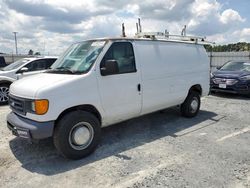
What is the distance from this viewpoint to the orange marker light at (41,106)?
371cm

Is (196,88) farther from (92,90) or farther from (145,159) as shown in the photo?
(92,90)

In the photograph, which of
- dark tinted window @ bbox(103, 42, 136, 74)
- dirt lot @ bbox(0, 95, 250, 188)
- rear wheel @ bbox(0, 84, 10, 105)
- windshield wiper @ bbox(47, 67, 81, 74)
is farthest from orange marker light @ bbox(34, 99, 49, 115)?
rear wheel @ bbox(0, 84, 10, 105)

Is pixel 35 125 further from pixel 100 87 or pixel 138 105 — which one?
pixel 138 105

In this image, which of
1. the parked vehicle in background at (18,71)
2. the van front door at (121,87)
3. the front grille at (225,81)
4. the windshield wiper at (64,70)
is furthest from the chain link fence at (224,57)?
the windshield wiper at (64,70)

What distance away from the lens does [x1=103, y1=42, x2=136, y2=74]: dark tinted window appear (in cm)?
455

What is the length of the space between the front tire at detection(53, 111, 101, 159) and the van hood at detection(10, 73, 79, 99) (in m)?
0.56

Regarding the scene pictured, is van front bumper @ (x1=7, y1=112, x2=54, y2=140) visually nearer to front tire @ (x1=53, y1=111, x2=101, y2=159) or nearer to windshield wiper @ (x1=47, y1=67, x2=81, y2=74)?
front tire @ (x1=53, y1=111, x2=101, y2=159)

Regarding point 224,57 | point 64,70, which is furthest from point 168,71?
point 224,57

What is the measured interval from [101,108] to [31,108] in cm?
118

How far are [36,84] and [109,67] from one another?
48.5 inches

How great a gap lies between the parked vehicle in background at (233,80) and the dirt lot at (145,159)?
3783 mm

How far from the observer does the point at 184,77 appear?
20.1 ft

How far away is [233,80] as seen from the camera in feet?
31.6

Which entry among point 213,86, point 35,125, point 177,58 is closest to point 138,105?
point 177,58
